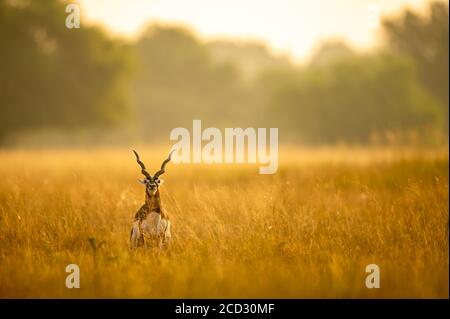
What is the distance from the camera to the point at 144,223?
7.91 m

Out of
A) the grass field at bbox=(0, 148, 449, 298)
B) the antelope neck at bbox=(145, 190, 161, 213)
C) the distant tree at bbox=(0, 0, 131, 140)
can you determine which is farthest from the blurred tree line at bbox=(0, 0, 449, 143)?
the antelope neck at bbox=(145, 190, 161, 213)

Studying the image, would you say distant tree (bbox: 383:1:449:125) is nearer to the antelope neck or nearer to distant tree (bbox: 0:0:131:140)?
distant tree (bbox: 0:0:131:140)

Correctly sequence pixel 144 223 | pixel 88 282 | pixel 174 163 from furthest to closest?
Result: pixel 174 163, pixel 144 223, pixel 88 282

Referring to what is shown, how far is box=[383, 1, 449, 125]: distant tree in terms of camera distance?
1539 inches

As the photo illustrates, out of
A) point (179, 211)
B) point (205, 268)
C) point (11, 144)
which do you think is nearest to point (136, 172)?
point (179, 211)

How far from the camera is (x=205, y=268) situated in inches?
275

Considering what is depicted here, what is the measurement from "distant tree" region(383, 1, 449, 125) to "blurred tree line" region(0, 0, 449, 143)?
8 cm

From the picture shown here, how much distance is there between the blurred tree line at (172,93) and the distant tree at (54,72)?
0.21 ft

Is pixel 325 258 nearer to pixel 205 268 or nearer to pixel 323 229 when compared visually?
pixel 323 229
